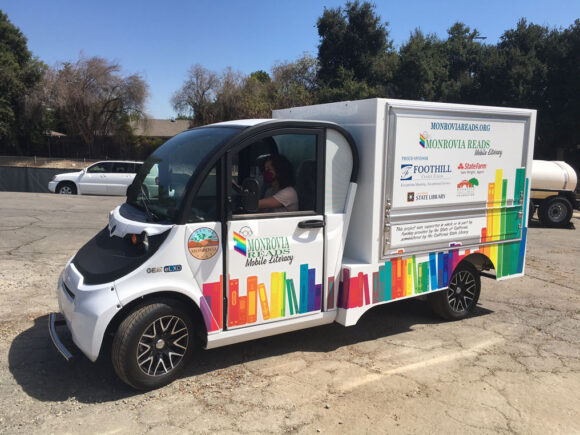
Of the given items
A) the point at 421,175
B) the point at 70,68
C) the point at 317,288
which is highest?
the point at 70,68

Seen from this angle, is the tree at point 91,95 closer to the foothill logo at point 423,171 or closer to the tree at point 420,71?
the tree at point 420,71

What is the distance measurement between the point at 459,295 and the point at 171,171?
374 centimetres

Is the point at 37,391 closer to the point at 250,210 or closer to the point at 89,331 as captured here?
the point at 89,331

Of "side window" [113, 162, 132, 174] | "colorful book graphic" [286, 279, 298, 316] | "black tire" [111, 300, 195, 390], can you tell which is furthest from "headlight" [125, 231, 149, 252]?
"side window" [113, 162, 132, 174]

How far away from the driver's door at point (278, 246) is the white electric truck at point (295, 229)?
1 centimetres

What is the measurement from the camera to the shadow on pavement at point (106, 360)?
12.7 ft

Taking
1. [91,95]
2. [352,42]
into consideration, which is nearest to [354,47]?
[352,42]

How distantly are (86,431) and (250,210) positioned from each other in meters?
2.04

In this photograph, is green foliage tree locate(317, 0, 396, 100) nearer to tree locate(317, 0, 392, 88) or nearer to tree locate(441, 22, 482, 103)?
tree locate(317, 0, 392, 88)

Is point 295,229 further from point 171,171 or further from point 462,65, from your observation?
point 462,65

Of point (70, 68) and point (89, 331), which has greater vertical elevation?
point (70, 68)

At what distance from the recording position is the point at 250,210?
4023 mm

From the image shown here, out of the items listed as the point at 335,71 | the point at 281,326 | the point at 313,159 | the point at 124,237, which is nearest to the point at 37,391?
the point at 124,237

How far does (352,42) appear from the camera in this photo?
37844 millimetres
